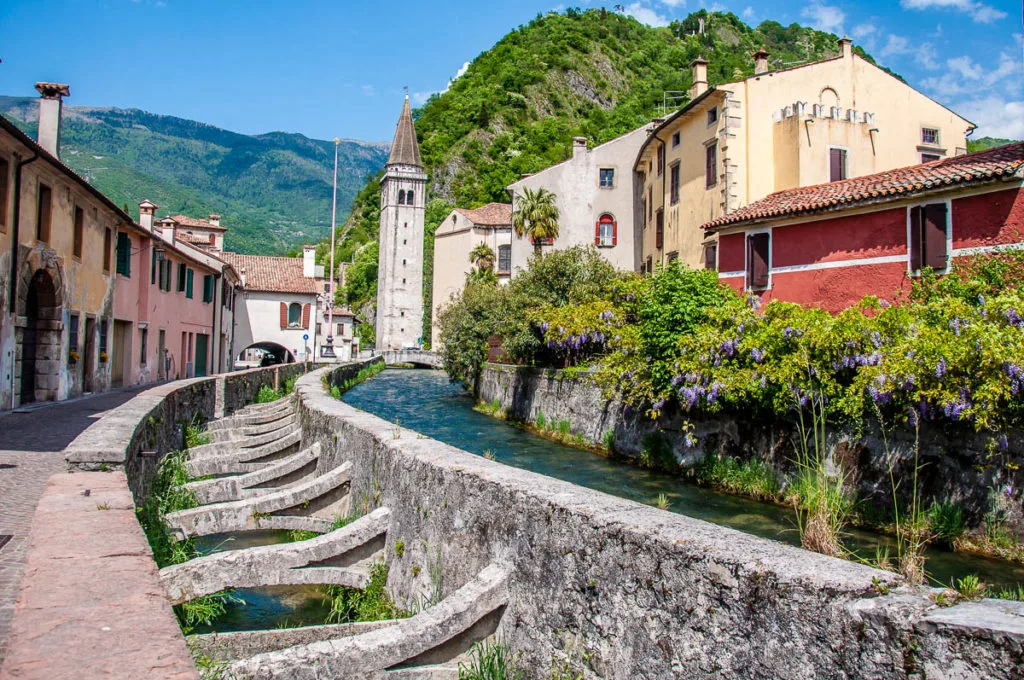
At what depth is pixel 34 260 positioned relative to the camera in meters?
17.8

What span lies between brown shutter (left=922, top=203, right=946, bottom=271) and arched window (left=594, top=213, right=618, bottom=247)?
23136mm

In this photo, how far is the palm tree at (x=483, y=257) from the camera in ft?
221

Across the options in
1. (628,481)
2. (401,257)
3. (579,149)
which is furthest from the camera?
(401,257)

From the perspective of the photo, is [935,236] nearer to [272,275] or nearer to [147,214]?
[147,214]

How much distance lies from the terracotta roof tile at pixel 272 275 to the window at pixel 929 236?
40.8 metres

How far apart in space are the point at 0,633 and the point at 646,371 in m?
14.8

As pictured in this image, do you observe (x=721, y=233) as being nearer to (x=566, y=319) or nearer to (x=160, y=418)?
(x=566, y=319)

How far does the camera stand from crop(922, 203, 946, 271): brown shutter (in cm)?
1692

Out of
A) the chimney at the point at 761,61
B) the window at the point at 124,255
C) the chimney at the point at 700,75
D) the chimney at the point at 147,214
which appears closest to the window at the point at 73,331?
the window at the point at 124,255

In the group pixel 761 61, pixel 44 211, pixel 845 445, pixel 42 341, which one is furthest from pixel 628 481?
pixel 761 61

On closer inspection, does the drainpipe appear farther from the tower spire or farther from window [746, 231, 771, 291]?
the tower spire

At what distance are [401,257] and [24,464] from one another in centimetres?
8335

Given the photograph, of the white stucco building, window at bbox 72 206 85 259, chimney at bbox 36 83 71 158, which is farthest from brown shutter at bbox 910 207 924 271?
chimney at bbox 36 83 71 158

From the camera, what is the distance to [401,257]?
91.0m
